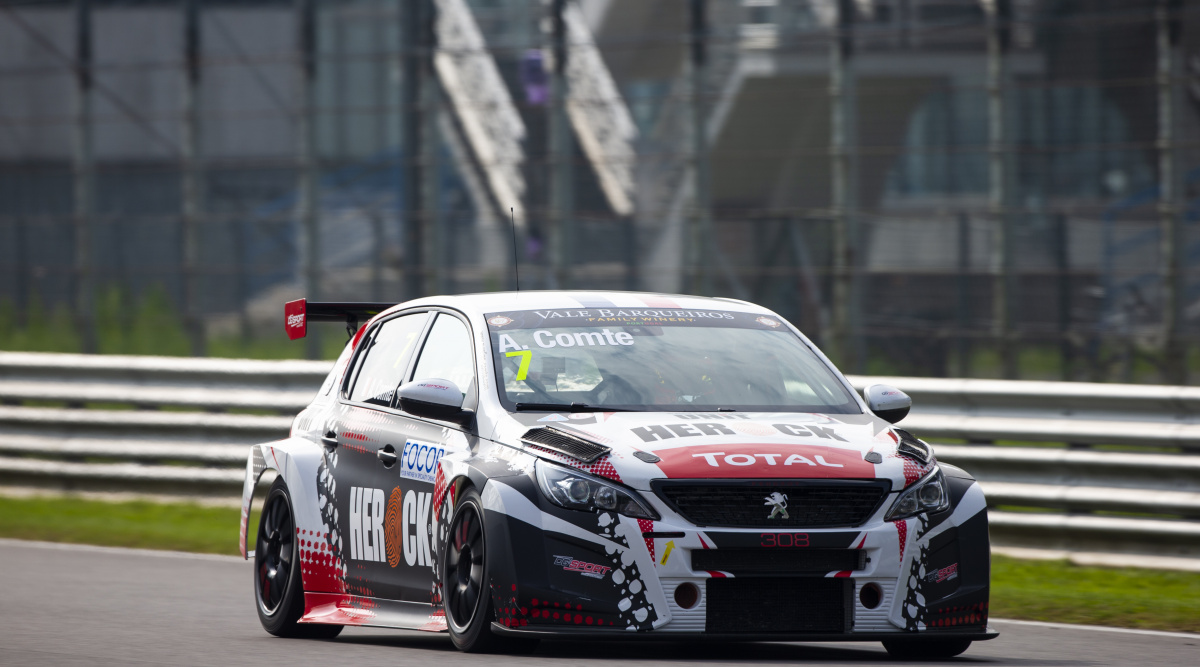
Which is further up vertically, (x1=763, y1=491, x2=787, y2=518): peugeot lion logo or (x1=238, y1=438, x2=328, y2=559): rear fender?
(x1=763, y1=491, x2=787, y2=518): peugeot lion logo

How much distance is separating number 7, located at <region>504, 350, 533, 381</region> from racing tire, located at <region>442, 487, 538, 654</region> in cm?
66

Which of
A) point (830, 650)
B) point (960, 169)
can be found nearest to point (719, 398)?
point (830, 650)

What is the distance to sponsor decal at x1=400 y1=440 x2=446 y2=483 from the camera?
7.64 m

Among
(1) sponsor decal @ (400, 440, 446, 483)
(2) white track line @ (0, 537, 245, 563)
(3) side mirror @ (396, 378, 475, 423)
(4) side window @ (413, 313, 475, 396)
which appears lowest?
(2) white track line @ (0, 537, 245, 563)

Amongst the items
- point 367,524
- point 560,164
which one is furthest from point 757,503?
point 560,164

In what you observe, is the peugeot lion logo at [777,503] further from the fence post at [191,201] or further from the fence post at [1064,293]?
the fence post at [191,201]

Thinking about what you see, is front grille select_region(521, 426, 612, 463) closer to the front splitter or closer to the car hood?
the car hood

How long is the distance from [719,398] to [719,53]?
370 inches

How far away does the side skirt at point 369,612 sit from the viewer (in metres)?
7.60

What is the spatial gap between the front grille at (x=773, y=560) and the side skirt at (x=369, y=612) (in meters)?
1.16

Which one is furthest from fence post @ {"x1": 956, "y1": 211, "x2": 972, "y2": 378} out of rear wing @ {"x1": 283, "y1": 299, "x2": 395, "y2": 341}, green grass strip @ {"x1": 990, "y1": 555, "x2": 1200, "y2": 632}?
rear wing @ {"x1": 283, "y1": 299, "x2": 395, "y2": 341}

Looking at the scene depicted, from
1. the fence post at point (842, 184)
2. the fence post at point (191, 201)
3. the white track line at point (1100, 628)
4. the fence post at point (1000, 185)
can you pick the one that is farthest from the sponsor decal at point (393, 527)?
the fence post at point (191, 201)

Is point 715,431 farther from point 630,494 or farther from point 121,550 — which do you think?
point 121,550

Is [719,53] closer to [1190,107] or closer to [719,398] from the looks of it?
[1190,107]
